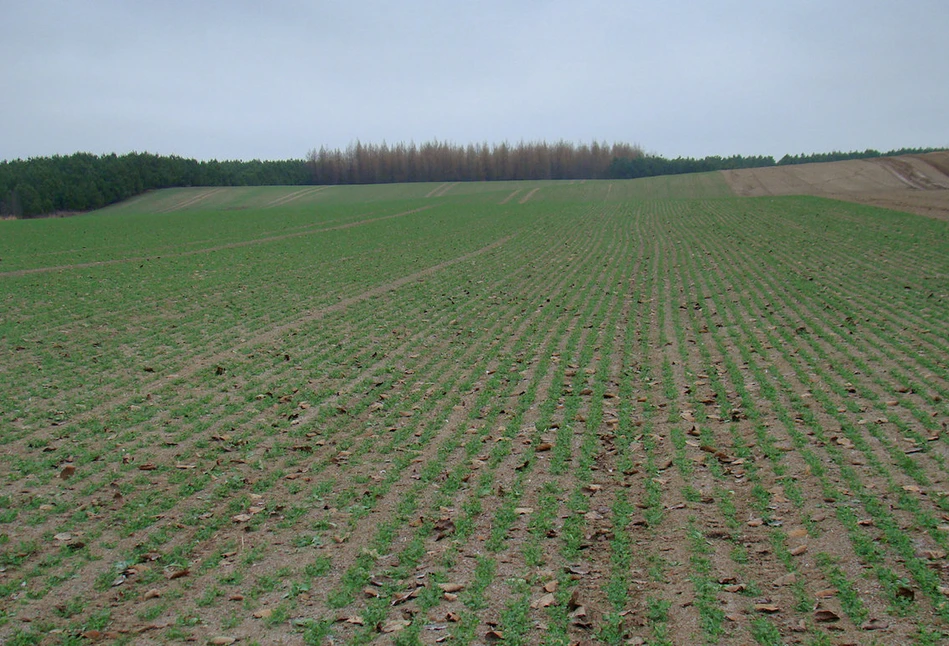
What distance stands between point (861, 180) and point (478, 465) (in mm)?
64368

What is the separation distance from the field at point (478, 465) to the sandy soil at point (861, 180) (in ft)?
127

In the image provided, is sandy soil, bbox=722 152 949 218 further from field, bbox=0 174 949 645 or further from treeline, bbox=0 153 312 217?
treeline, bbox=0 153 312 217

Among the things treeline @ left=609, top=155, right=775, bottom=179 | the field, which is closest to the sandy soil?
treeline @ left=609, top=155, right=775, bottom=179

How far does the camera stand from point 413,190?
291ft

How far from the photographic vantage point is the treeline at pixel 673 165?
107m

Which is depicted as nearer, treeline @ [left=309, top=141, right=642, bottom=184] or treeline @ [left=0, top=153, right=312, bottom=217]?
treeline @ [left=0, top=153, right=312, bottom=217]

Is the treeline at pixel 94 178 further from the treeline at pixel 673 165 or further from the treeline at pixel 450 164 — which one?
the treeline at pixel 673 165

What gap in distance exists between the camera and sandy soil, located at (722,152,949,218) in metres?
52.0

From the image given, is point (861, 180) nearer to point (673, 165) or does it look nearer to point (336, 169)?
Answer: point (673, 165)

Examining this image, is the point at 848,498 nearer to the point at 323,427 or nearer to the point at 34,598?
the point at 323,427

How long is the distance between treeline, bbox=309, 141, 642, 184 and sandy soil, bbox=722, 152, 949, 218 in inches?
1795

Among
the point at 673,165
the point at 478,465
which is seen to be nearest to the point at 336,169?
the point at 673,165

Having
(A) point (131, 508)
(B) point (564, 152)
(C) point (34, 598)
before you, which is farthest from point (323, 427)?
(B) point (564, 152)

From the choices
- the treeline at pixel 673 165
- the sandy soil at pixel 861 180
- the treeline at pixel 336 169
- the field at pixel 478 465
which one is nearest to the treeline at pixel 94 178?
the treeline at pixel 336 169
